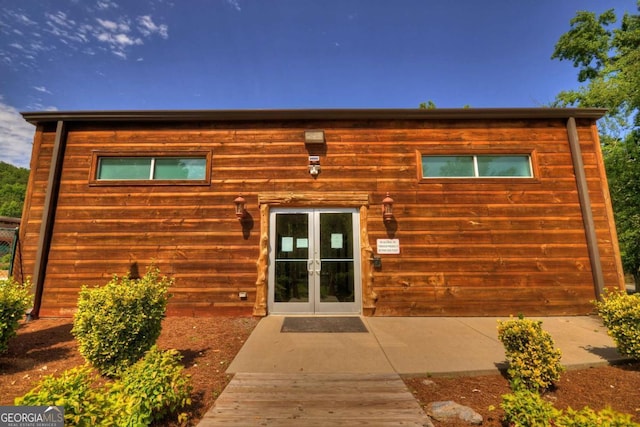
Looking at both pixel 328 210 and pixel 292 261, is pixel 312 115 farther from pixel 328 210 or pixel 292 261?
pixel 292 261

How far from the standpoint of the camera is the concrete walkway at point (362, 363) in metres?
2.54

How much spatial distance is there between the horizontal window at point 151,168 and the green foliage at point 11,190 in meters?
60.6

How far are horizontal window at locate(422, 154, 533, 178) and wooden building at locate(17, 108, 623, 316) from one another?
0.03 m

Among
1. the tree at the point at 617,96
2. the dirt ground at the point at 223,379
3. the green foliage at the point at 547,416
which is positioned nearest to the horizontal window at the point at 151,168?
the dirt ground at the point at 223,379

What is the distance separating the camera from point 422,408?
265cm

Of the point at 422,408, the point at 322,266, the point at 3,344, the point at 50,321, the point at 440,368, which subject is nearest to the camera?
the point at 422,408

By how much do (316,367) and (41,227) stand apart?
643 cm

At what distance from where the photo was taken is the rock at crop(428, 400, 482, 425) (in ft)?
8.05

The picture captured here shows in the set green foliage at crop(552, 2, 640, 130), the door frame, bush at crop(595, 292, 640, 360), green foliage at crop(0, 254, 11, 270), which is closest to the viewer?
bush at crop(595, 292, 640, 360)

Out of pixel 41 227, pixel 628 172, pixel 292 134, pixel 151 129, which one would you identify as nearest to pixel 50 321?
pixel 41 227

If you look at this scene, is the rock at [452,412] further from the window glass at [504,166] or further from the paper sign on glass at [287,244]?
the window glass at [504,166]

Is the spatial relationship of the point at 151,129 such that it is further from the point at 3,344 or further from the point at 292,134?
the point at 3,344

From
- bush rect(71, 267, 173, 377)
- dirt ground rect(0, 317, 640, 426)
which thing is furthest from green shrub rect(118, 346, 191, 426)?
bush rect(71, 267, 173, 377)

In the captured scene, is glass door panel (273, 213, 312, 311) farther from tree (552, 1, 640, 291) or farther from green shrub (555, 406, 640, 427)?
tree (552, 1, 640, 291)
